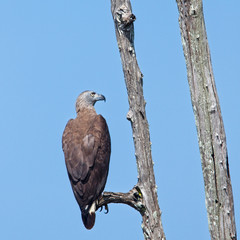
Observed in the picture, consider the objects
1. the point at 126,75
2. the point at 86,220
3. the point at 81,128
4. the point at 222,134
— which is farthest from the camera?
the point at 81,128

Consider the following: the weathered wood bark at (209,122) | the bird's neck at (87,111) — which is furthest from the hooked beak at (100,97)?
the weathered wood bark at (209,122)

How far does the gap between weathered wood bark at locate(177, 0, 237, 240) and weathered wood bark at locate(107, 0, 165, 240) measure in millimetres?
697

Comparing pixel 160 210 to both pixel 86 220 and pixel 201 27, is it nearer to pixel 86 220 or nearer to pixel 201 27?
pixel 86 220

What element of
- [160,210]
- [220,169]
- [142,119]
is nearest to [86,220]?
[160,210]

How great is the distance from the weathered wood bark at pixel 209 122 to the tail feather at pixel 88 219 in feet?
6.54

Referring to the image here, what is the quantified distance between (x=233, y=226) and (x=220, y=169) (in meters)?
0.70

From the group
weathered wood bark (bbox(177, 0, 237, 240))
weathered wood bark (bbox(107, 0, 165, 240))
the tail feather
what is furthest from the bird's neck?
weathered wood bark (bbox(177, 0, 237, 240))

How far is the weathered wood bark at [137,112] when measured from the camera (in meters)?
5.39

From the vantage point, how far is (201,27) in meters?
5.10

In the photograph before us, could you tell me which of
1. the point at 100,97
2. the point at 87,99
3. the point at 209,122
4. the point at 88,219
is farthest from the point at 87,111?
the point at 209,122

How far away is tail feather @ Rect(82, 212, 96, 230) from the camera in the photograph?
6.41 m

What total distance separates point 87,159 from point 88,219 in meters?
0.90

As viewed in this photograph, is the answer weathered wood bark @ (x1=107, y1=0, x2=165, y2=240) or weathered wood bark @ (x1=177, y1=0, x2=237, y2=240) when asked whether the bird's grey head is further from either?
weathered wood bark @ (x1=177, y1=0, x2=237, y2=240)

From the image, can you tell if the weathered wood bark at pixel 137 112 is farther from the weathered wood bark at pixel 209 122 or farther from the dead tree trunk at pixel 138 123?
the weathered wood bark at pixel 209 122
